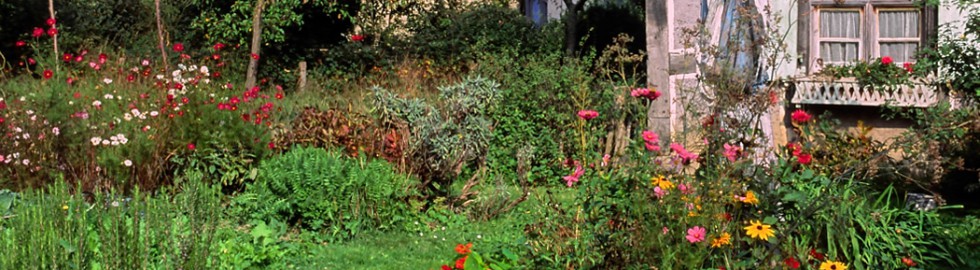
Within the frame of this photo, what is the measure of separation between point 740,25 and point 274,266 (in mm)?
2849

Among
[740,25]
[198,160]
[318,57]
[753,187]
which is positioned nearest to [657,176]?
[753,187]

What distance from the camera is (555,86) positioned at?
10852 millimetres

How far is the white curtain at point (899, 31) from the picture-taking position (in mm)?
11398

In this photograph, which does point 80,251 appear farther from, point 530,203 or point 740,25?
point 530,203

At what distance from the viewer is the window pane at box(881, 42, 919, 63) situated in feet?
37.4

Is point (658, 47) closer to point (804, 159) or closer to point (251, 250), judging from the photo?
point (804, 159)

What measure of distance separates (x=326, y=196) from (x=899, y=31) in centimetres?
638

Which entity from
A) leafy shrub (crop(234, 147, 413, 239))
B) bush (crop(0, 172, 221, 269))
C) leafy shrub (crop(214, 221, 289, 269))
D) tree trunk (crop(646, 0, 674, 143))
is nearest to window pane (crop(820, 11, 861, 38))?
tree trunk (crop(646, 0, 674, 143))

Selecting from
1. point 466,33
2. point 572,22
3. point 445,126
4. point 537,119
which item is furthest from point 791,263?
point 466,33

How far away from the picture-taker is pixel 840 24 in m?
11.8

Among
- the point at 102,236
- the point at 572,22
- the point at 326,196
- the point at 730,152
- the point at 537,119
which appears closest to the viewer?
the point at 102,236

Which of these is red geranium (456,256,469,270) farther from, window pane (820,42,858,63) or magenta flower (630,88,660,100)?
window pane (820,42,858,63)

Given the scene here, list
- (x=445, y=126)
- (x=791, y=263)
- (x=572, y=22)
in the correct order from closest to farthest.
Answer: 1. (x=791, y=263)
2. (x=445, y=126)
3. (x=572, y=22)

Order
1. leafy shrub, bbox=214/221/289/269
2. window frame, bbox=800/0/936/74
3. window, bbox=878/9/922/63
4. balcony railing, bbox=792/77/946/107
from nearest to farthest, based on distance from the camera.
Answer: leafy shrub, bbox=214/221/289/269 < balcony railing, bbox=792/77/946/107 < window frame, bbox=800/0/936/74 < window, bbox=878/9/922/63
